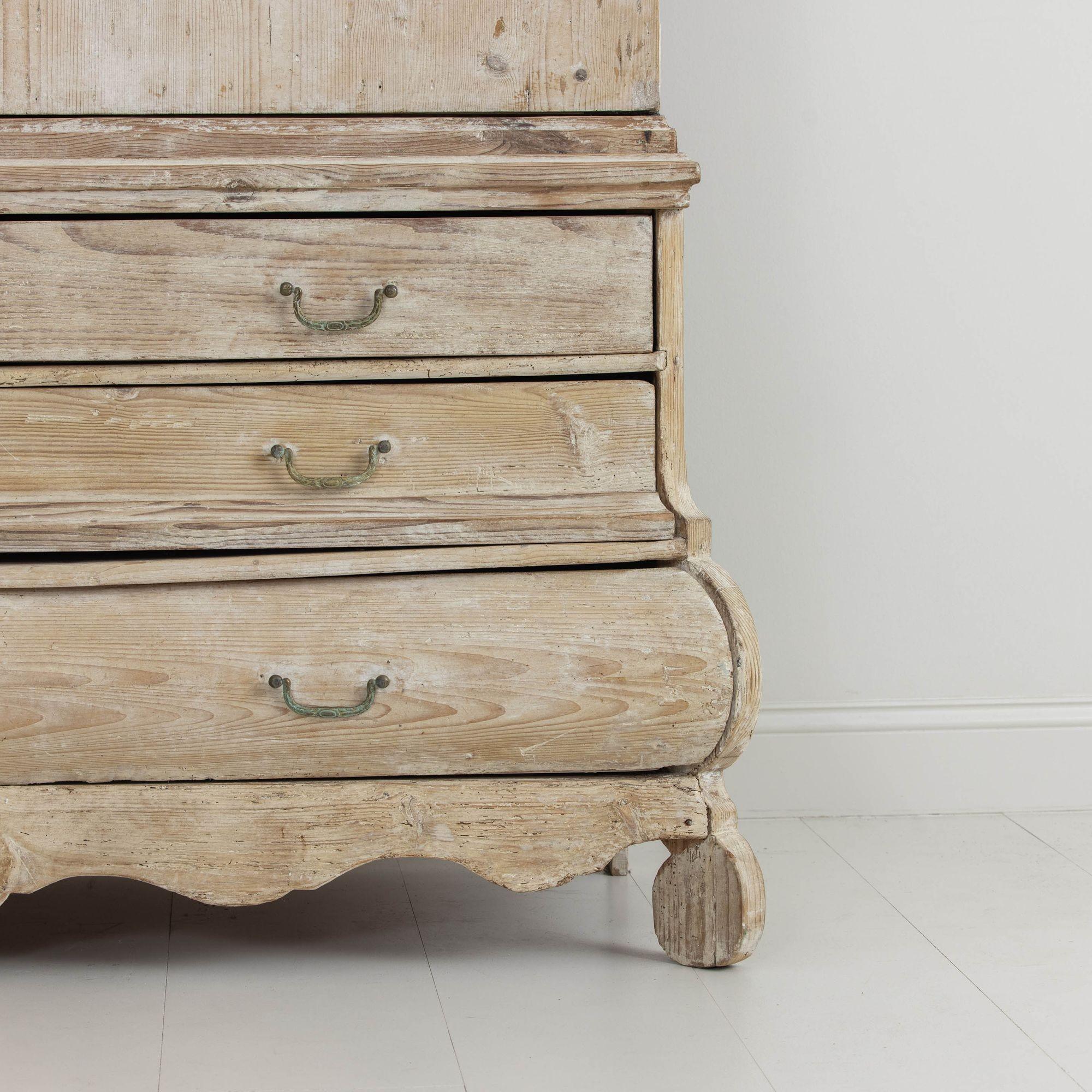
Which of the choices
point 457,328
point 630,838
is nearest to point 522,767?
point 630,838

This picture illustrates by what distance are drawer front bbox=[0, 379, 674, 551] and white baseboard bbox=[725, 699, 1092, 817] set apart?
0.72 metres

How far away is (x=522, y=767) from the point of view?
131 cm

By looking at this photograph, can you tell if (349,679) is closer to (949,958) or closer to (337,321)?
(337,321)

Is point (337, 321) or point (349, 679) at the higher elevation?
point (337, 321)

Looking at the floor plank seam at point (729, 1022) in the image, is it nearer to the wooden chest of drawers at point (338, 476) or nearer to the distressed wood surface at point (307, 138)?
the wooden chest of drawers at point (338, 476)

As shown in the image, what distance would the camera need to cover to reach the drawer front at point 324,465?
130cm

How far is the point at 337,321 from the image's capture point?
1303mm

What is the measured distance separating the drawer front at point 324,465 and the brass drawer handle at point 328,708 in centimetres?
14

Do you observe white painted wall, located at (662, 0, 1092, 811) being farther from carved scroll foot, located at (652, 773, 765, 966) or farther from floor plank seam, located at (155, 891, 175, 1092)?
floor plank seam, located at (155, 891, 175, 1092)

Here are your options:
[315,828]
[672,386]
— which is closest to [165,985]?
[315,828]

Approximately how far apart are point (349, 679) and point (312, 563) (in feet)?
0.40

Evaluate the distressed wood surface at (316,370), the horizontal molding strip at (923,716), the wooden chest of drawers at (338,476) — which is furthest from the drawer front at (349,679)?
the horizontal molding strip at (923,716)

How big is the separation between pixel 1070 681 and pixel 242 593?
1285mm

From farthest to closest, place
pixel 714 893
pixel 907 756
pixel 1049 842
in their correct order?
1. pixel 907 756
2. pixel 1049 842
3. pixel 714 893
